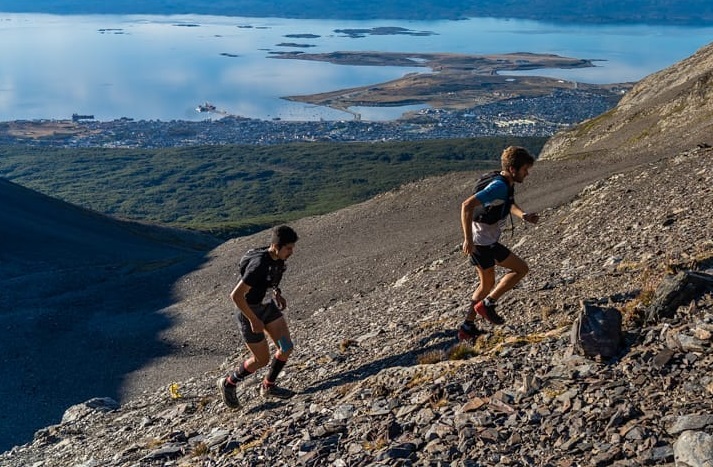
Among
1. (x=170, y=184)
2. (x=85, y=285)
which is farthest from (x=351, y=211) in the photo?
(x=170, y=184)

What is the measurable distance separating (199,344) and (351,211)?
16987 millimetres

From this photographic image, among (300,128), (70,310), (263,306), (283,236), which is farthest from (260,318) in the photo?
(300,128)

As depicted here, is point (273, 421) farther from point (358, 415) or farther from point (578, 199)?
point (578, 199)

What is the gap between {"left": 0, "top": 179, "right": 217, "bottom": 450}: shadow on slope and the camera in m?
23.2

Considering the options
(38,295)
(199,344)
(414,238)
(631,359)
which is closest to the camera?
(631,359)

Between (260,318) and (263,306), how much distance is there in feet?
0.59

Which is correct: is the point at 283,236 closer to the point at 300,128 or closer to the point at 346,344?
the point at 346,344

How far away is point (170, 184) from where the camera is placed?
468ft

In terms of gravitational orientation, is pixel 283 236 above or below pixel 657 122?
above

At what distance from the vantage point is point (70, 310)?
31.6 m

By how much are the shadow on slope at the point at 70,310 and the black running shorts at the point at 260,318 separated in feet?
37.5

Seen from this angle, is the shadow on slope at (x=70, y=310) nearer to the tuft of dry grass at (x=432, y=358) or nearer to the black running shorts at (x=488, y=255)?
the tuft of dry grass at (x=432, y=358)

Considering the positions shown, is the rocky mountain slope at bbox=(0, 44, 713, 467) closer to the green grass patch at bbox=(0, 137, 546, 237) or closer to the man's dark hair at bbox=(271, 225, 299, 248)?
the man's dark hair at bbox=(271, 225, 299, 248)

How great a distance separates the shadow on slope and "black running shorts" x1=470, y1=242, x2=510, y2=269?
47.2 ft
